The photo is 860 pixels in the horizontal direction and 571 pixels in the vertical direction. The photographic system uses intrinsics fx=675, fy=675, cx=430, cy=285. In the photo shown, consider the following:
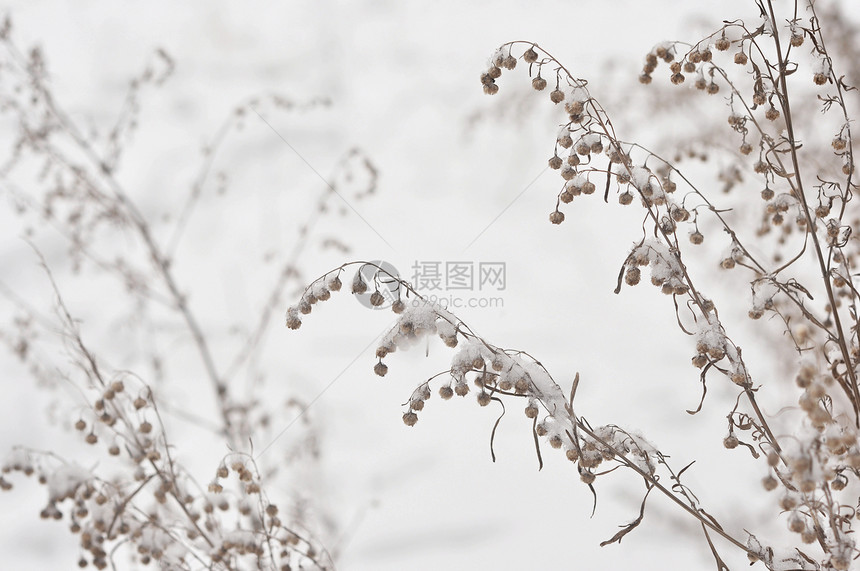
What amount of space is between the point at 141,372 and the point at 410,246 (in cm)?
97

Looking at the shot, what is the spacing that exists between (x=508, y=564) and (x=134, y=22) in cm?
210

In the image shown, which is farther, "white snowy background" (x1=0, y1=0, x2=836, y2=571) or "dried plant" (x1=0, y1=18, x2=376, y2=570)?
Answer: "white snowy background" (x1=0, y1=0, x2=836, y2=571)

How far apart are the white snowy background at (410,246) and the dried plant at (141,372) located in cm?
6

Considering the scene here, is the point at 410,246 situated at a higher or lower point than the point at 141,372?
higher

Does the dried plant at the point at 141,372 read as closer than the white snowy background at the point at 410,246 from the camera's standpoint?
Yes

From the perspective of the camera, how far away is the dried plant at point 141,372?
801 millimetres

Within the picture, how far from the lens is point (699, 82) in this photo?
72cm

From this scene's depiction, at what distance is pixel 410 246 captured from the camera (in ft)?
6.93

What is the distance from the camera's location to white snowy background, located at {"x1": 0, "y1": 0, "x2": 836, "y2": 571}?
1.94 meters

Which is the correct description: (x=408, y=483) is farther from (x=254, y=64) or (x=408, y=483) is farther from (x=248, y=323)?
(x=254, y=64)

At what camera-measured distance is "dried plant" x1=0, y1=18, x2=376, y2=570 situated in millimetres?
801

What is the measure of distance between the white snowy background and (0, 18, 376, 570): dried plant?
61 millimetres

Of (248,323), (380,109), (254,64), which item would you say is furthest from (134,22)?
(248,323)

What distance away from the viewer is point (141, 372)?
2188 millimetres
